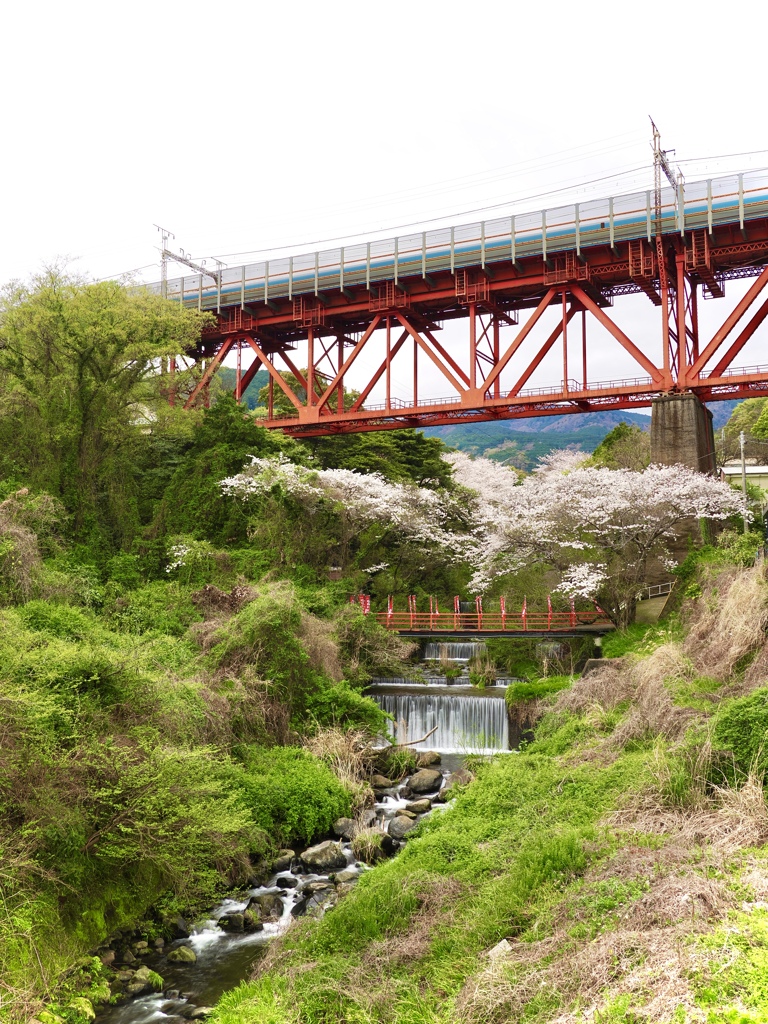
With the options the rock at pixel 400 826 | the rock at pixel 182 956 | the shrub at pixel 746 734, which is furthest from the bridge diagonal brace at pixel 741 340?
the rock at pixel 182 956

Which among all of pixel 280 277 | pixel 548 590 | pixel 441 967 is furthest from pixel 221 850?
pixel 280 277

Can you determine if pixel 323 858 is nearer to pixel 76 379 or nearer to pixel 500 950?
pixel 500 950

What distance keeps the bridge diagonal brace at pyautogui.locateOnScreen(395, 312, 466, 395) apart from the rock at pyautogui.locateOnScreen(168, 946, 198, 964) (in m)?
25.1

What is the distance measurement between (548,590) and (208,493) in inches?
505

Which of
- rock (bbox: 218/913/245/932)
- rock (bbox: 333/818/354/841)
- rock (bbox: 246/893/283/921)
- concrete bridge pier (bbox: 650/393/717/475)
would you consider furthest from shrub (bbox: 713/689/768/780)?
concrete bridge pier (bbox: 650/393/717/475)

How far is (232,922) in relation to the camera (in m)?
12.0

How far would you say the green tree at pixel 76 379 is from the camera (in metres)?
26.8

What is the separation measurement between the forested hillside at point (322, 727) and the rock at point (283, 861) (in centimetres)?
34

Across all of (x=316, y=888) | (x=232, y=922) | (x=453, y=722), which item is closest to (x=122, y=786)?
(x=232, y=922)

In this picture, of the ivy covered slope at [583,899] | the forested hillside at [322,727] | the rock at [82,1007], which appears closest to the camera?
the ivy covered slope at [583,899]

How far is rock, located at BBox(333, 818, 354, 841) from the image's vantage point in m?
15.1

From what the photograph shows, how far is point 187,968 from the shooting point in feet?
36.0

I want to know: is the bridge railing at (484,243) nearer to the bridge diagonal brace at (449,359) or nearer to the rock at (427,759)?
the bridge diagonal brace at (449,359)

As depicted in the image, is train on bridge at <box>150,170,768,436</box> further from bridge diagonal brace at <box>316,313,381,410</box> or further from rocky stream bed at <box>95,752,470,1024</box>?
rocky stream bed at <box>95,752,470,1024</box>
